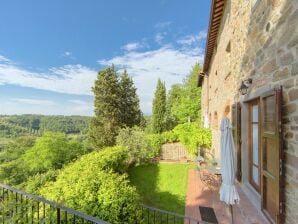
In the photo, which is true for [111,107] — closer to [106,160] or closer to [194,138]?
[194,138]

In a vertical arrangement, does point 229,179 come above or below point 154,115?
below

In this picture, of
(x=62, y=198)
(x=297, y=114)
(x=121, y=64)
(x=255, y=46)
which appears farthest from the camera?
(x=121, y=64)

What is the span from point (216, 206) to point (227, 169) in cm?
219

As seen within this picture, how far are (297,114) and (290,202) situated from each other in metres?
1.20

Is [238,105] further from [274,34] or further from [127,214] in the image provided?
[127,214]

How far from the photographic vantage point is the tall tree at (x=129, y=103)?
1054 inches

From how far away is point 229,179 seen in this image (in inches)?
163

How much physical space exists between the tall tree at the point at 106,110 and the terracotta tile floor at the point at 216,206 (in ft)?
55.3

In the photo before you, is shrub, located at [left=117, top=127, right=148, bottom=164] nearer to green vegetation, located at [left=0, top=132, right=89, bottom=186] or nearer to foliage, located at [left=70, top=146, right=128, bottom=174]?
foliage, located at [left=70, top=146, right=128, bottom=174]

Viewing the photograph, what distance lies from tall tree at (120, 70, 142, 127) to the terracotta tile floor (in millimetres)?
18511

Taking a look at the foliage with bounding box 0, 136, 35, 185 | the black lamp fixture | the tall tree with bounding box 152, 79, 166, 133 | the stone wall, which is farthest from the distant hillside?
the black lamp fixture

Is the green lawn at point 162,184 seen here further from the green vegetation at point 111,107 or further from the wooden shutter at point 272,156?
the green vegetation at point 111,107

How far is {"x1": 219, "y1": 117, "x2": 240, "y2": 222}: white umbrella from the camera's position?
4027 millimetres

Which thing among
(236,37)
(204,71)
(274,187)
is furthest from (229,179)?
(204,71)
